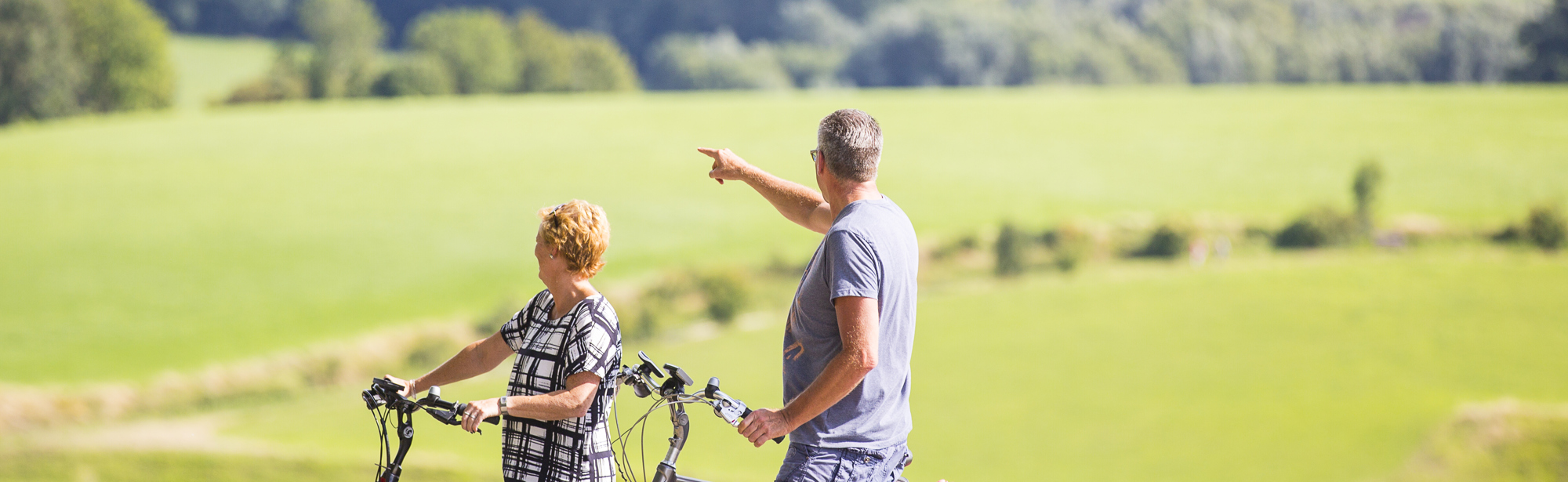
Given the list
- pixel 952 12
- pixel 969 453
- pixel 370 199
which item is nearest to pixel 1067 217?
pixel 969 453

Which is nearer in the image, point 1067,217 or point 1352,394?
point 1352,394

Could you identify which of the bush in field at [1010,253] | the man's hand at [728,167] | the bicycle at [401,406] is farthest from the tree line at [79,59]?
the man's hand at [728,167]

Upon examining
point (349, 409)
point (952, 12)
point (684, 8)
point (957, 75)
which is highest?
point (684, 8)

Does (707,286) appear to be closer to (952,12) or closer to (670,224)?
(670,224)

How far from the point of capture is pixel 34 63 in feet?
134

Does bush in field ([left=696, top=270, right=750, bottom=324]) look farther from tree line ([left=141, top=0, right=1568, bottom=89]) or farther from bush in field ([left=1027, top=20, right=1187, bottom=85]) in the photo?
bush in field ([left=1027, top=20, right=1187, bottom=85])

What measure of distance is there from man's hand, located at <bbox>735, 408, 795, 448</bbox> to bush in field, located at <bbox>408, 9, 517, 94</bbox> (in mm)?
55976

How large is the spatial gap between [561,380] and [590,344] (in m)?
0.16

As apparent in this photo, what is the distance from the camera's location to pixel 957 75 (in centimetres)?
6625

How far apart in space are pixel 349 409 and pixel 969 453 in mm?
10382

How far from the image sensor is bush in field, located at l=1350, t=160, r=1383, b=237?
29.2m

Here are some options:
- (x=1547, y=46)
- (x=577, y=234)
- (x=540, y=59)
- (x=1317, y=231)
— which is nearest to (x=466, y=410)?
(x=577, y=234)

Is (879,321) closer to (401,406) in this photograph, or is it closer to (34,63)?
(401,406)

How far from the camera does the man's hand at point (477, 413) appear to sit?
337 centimetres
